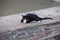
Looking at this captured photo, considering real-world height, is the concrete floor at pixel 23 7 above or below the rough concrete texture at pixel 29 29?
above

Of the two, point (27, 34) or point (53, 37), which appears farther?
point (27, 34)

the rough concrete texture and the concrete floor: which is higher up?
the concrete floor

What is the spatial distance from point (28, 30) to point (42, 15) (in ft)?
5.11

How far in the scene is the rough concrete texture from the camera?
3.86 m

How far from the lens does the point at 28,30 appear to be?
4.31 metres

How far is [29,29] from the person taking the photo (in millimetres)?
4398

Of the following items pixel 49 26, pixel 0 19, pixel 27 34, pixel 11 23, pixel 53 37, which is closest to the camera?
pixel 53 37

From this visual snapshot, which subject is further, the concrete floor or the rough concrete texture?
the concrete floor

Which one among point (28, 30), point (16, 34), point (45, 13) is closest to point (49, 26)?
point (28, 30)

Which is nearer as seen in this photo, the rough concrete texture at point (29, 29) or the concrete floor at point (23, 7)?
the rough concrete texture at point (29, 29)

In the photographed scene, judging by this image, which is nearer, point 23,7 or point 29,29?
point 29,29

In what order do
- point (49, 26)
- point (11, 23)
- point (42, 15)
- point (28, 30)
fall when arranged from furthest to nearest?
point (42, 15) < point (11, 23) < point (49, 26) < point (28, 30)

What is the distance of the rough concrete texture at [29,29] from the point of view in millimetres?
3863

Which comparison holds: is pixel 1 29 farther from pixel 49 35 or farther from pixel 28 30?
pixel 49 35
